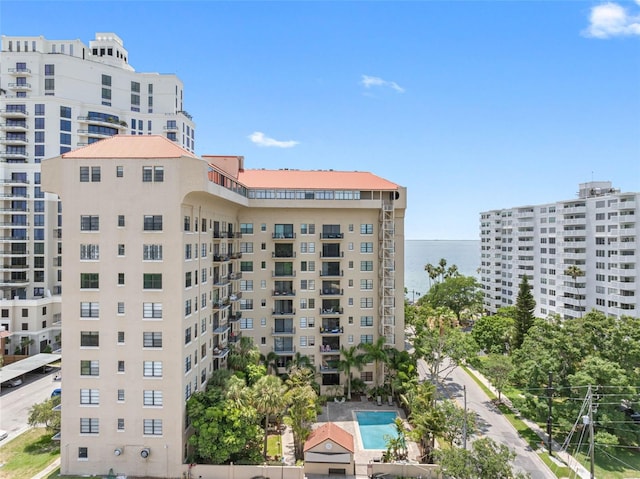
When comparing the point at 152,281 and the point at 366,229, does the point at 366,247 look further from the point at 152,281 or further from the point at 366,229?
the point at 152,281

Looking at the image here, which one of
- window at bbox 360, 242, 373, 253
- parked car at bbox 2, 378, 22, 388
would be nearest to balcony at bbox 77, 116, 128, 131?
parked car at bbox 2, 378, 22, 388

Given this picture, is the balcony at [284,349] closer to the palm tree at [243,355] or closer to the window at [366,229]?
the palm tree at [243,355]

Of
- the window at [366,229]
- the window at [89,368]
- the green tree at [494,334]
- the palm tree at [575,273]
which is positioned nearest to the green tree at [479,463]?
the window at [366,229]

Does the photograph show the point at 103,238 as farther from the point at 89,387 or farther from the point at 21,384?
the point at 21,384

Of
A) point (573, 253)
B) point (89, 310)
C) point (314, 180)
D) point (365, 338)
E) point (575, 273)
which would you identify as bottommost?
point (365, 338)

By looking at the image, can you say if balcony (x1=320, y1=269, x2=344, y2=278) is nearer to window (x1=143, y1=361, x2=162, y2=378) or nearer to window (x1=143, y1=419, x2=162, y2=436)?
window (x1=143, y1=361, x2=162, y2=378)

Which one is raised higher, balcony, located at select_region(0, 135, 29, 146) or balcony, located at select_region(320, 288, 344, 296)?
balcony, located at select_region(0, 135, 29, 146)

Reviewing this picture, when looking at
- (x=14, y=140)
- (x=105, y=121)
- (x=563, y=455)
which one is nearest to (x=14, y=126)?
(x=14, y=140)
